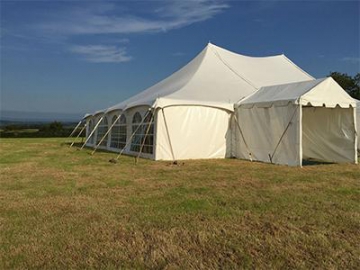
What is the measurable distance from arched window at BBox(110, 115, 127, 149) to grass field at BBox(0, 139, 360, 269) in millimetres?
5922

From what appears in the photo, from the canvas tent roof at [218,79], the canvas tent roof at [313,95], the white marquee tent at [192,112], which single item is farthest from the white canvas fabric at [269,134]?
the canvas tent roof at [218,79]

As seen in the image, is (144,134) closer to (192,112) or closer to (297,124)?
(192,112)

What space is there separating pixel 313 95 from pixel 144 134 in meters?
5.12

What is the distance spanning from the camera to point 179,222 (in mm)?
3746

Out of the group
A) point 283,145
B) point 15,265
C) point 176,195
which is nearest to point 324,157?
point 283,145

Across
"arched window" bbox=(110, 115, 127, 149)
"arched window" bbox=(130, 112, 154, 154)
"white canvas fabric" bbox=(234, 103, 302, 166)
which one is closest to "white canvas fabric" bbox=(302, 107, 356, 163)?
"white canvas fabric" bbox=(234, 103, 302, 166)

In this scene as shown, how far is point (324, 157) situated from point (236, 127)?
9.43 ft

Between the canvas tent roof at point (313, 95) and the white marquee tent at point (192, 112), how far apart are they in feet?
5.24

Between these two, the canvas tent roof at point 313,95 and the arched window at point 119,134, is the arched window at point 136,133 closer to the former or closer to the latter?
the arched window at point 119,134

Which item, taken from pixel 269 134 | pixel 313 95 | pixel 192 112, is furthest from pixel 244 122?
pixel 313 95

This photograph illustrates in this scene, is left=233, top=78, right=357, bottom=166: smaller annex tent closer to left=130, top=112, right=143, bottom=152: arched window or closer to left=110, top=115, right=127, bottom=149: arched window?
left=130, top=112, right=143, bottom=152: arched window

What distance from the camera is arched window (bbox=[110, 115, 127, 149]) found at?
41.5 feet

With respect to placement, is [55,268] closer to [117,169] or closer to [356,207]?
[356,207]

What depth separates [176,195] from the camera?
5.11 meters
